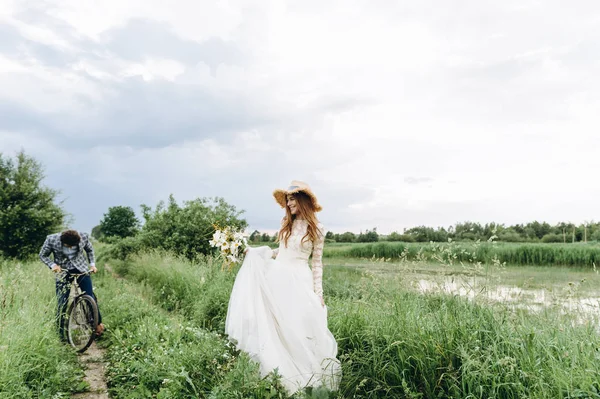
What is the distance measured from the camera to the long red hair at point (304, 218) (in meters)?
4.74

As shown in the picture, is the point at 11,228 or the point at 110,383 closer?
the point at 110,383

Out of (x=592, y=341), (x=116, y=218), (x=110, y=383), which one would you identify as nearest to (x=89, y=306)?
(x=110, y=383)

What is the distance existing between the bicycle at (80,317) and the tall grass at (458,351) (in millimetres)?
4152

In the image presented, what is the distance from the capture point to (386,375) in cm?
405

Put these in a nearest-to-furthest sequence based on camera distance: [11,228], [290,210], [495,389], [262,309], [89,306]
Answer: [495,389], [262,309], [290,210], [89,306], [11,228]

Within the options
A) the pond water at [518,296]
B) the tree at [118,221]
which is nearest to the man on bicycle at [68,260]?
the pond water at [518,296]

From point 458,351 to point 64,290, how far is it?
241 inches

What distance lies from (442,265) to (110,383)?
4394 mm

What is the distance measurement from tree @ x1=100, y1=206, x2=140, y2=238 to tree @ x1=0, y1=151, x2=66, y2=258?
1743 inches

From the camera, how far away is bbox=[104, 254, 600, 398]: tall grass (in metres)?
3.22

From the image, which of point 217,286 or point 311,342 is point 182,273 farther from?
point 311,342

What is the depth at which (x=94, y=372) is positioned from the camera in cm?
563

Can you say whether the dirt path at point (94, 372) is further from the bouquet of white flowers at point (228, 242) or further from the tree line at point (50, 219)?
the tree line at point (50, 219)

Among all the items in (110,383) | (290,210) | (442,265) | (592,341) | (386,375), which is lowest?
(110,383)
